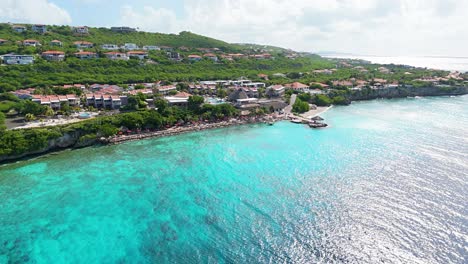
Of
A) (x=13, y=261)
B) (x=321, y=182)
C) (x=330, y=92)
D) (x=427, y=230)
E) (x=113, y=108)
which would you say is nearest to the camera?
(x=13, y=261)

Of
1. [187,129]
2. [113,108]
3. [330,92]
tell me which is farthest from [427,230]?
[330,92]

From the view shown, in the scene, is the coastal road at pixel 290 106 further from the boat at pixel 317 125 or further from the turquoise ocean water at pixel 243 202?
the turquoise ocean water at pixel 243 202

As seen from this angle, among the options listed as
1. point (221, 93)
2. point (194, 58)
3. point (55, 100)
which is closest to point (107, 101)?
point (55, 100)

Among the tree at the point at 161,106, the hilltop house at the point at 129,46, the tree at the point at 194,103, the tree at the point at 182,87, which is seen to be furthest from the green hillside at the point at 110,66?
the tree at the point at 161,106

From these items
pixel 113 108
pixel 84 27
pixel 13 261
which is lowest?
pixel 13 261

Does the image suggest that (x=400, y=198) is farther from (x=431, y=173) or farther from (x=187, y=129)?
(x=187, y=129)
